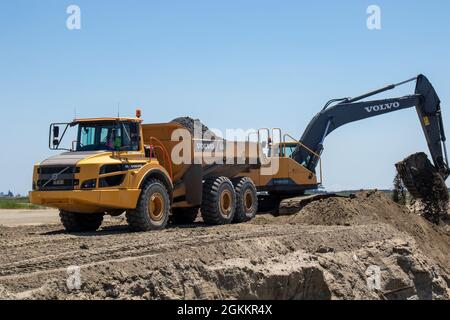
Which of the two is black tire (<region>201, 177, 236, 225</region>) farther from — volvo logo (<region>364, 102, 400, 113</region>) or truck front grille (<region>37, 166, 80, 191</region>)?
volvo logo (<region>364, 102, 400, 113</region>)

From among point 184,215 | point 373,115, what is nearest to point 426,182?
point 373,115

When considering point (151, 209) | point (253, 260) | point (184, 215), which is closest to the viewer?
point (253, 260)

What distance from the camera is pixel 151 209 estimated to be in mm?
14867

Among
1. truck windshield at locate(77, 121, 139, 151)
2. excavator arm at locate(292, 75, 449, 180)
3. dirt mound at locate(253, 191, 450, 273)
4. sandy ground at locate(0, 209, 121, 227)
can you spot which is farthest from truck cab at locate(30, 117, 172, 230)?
excavator arm at locate(292, 75, 449, 180)

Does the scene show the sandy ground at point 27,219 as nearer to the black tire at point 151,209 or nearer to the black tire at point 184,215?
the black tire at point 184,215

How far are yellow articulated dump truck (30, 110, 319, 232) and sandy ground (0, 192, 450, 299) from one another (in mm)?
716

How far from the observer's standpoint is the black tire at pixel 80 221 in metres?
15.5

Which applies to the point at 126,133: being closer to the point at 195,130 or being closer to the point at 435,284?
the point at 195,130

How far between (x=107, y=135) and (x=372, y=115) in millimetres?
10565

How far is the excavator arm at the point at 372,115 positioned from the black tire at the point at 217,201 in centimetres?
572

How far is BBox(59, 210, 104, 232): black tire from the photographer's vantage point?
50.7 ft

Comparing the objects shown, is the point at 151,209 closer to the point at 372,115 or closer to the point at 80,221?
the point at 80,221

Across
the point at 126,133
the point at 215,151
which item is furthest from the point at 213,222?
the point at 126,133

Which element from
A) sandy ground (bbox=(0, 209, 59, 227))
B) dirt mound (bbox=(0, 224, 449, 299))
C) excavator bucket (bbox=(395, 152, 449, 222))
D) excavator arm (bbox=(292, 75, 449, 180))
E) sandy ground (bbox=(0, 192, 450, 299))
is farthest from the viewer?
sandy ground (bbox=(0, 209, 59, 227))
